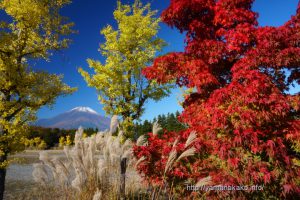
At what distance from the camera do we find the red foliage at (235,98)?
4262mm

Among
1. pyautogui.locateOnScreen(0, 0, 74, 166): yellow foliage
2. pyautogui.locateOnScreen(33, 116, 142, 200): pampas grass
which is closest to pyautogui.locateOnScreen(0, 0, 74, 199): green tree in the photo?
pyautogui.locateOnScreen(0, 0, 74, 166): yellow foliage

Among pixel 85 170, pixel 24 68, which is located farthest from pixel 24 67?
pixel 85 170

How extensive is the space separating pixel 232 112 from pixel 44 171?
300 cm

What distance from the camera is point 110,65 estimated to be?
11.3 meters

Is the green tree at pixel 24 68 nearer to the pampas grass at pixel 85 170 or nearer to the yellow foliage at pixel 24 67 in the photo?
the yellow foliage at pixel 24 67

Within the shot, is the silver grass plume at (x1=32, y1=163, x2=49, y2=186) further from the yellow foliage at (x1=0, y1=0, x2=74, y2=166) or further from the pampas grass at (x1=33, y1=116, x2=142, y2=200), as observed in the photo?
the yellow foliage at (x1=0, y1=0, x2=74, y2=166)

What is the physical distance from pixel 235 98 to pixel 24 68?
667 centimetres

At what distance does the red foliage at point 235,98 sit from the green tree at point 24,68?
173 inches

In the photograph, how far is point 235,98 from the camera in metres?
4.41

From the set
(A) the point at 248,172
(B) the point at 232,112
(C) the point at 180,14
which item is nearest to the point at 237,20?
(C) the point at 180,14

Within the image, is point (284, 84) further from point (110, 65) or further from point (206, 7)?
point (110, 65)

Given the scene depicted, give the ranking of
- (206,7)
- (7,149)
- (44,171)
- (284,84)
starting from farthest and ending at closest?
(7,149) → (206,7) → (284,84) → (44,171)

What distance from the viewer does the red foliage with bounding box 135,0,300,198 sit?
426 centimetres

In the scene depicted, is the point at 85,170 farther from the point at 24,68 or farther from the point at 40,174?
the point at 24,68
